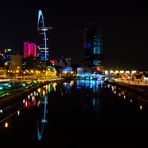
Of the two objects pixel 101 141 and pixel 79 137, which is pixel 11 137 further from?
pixel 101 141

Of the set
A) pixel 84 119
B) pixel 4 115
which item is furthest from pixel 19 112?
pixel 84 119

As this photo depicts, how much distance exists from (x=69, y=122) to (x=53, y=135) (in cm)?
363

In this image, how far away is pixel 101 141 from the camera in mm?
12711

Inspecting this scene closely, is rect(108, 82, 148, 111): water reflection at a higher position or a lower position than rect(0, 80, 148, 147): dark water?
lower

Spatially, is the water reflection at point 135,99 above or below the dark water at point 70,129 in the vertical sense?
below

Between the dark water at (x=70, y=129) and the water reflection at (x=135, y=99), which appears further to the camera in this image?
the water reflection at (x=135, y=99)

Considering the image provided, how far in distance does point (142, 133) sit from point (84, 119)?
4444 millimetres

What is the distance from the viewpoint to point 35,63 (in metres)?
133

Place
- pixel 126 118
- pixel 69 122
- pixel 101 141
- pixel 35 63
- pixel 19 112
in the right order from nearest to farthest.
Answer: pixel 101 141 < pixel 69 122 < pixel 126 118 < pixel 19 112 < pixel 35 63

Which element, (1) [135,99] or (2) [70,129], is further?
(1) [135,99]

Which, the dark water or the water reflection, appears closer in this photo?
the dark water

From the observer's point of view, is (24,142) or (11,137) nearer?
(24,142)

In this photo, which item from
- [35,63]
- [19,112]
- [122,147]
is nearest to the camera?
[122,147]


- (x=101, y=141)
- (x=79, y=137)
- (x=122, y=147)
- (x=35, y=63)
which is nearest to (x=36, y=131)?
(x=79, y=137)
